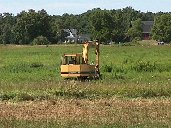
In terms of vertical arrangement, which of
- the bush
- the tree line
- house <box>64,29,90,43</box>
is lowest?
house <box>64,29,90,43</box>

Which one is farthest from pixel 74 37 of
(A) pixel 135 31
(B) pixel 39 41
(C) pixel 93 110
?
(C) pixel 93 110

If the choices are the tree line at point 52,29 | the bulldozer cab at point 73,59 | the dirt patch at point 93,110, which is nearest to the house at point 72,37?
the tree line at point 52,29

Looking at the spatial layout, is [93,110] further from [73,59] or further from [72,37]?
[72,37]

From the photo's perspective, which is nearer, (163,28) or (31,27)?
(163,28)

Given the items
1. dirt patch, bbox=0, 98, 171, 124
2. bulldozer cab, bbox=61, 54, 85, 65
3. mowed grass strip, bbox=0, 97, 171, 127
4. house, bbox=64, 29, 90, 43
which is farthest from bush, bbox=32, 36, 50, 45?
dirt patch, bbox=0, 98, 171, 124

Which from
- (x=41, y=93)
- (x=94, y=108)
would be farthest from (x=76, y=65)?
(x=94, y=108)

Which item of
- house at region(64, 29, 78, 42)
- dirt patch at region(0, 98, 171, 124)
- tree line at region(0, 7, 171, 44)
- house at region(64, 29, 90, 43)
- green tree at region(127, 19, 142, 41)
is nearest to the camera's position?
dirt patch at region(0, 98, 171, 124)

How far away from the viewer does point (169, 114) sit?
1420cm

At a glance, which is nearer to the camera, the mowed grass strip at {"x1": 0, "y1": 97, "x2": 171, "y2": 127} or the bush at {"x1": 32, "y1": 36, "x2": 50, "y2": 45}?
the mowed grass strip at {"x1": 0, "y1": 97, "x2": 171, "y2": 127}

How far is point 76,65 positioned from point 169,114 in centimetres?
1518

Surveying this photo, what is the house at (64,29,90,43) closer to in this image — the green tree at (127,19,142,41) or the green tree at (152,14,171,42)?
the green tree at (127,19,142,41)

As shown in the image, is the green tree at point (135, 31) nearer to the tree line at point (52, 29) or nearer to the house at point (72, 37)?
the tree line at point (52, 29)

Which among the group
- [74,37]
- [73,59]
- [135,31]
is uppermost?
[73,59]

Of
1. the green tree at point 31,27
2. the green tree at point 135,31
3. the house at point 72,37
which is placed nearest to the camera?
the green tree at point 31,27
